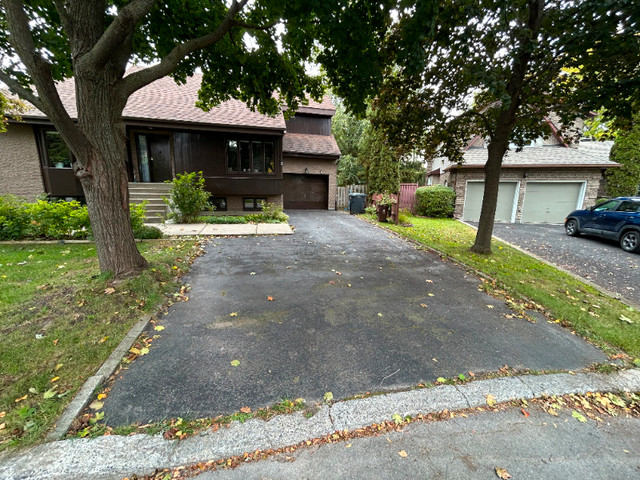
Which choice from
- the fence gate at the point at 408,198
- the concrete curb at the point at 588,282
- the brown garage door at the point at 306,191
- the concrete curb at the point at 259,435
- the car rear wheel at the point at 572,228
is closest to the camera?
the concrete curb at the point at 259,435

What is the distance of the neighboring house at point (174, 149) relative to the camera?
35.3ft

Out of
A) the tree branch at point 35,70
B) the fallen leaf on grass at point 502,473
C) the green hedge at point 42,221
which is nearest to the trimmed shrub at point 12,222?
the green hedge at point 42,221

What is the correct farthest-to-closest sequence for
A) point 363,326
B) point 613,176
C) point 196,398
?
1. point 613,176
2. point 363,326
3. point 196,398

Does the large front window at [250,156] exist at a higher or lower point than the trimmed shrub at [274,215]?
higher

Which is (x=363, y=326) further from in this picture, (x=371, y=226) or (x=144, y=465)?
(x=371, y=226)

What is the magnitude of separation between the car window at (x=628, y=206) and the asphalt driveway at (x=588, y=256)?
128 cm

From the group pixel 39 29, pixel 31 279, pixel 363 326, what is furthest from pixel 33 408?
pixel 39 29

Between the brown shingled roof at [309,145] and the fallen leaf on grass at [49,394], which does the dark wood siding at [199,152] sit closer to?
the brown shingled roof at [309,145]

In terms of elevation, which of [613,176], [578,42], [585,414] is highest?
[578,42]

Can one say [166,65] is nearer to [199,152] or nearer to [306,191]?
[199,152]

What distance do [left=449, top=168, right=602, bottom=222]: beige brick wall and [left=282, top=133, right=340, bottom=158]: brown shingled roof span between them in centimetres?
710

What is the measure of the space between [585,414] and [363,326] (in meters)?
2.12

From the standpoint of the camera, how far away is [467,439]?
80.3 inches

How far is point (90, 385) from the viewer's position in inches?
92.6
